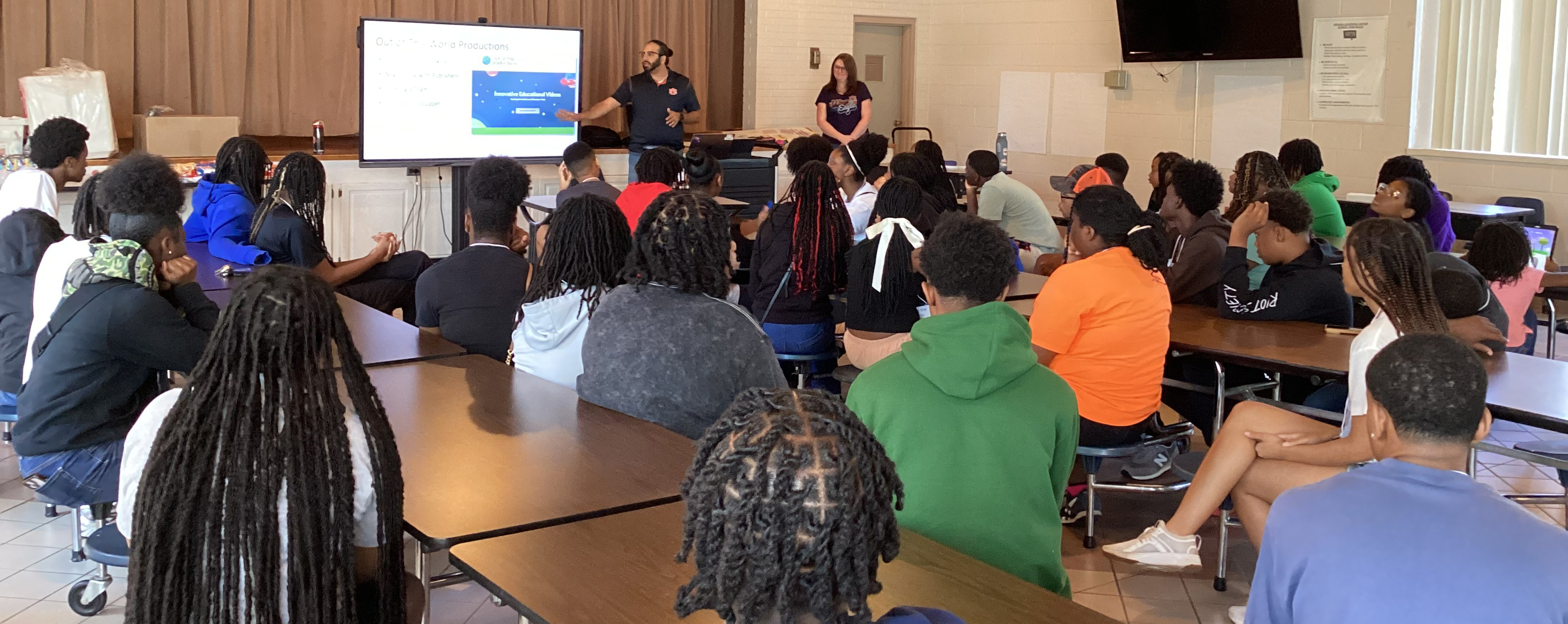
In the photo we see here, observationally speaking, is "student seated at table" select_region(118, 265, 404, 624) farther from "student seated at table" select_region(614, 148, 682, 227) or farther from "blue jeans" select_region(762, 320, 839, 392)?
"student seated at table" select_region(614, 148, 682, 227)

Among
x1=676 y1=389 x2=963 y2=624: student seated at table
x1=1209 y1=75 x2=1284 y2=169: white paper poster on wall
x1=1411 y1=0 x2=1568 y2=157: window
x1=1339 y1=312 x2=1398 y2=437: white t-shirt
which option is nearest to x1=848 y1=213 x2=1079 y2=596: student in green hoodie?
x1=676 y1=389 x2=963 y2=624: student seated at table

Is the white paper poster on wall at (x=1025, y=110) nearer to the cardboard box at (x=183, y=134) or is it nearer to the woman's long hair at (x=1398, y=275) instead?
the cardboard box at (x=183, y=134)

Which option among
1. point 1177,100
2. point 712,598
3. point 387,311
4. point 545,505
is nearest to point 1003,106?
point 1177,100

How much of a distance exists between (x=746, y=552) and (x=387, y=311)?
4145mm

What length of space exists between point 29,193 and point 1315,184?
5.09m

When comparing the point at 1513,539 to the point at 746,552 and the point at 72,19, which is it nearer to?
the point at 746,552

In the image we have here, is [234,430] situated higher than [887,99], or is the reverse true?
[887,99]

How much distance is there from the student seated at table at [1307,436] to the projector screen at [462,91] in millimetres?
5774

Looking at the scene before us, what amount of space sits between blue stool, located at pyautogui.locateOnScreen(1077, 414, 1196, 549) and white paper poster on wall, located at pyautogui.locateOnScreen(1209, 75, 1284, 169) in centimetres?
530

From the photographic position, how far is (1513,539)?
1530 mm

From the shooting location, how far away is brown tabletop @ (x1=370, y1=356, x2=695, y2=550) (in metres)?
2.08

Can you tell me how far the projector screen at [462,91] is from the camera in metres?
7.49

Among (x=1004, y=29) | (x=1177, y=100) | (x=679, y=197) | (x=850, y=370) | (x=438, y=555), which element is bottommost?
(x=438, y=555)

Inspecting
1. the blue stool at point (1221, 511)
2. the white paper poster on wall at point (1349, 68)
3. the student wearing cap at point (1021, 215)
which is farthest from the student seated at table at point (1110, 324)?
the white paper poster on wall at point (1349, 68)
